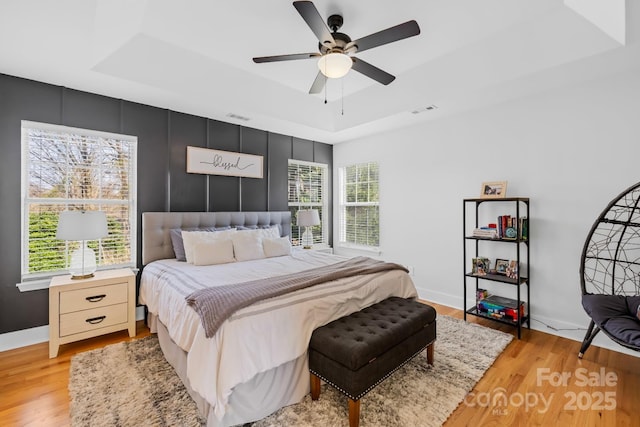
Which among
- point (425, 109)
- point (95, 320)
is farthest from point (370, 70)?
point (95, 320)

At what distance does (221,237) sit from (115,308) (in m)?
1.20

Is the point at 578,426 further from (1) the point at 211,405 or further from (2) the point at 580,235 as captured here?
(1) the point at 211,405

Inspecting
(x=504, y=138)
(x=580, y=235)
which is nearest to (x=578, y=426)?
(x=580, y=235)

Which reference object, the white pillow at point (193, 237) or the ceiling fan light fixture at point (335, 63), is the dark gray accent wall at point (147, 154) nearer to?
the white pillow at point (193, 237)

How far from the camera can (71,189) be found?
308 centimetres

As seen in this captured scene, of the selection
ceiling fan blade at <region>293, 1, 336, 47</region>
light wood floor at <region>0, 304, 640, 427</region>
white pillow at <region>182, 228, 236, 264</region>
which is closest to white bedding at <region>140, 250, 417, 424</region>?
white pillow at <region>182, 228, 236, 264</region>

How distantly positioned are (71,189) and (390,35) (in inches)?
133

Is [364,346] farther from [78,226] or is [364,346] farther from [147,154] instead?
[147,154]

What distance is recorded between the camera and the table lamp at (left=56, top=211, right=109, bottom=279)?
106 inches

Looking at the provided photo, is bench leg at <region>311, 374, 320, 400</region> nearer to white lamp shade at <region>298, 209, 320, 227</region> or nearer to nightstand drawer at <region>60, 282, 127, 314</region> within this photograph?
nightstand drawer at <region>60, 282, 127, 314</region>

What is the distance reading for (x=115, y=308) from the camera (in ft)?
9.52

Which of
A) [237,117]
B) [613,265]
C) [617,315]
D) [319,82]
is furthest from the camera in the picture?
[237,117]

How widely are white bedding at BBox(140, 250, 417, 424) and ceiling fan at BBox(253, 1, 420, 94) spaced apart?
1.65 metres

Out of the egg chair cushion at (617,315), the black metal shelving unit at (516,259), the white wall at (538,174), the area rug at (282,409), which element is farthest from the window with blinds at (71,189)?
the egg chair cushion at (617,315)
